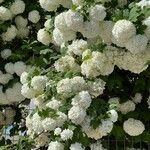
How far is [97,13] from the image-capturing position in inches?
182

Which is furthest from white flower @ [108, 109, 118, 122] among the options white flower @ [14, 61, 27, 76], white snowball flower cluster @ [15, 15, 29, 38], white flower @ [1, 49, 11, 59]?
white snowball flower cluster @ [15, 15, 29, 38]

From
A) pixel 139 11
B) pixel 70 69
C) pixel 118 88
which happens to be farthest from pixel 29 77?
pixel 139 11

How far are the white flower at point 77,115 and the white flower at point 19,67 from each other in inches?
50.8

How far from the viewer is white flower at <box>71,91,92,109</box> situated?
185 inches

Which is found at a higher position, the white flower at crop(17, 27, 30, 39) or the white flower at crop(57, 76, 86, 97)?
the white flower at crop(17, 27, 30, 39)

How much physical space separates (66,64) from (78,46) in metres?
0.20

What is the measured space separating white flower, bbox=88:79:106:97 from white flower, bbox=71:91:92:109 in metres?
0.10

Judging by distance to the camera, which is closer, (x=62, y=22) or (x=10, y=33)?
(x=62, y=22)

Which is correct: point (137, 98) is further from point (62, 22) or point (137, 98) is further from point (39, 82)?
point (62, 22)

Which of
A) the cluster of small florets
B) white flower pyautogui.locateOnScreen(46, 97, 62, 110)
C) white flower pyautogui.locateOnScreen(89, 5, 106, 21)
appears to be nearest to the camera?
white flower pyautogui.locateOnScreen(89, 5, 106, 21)

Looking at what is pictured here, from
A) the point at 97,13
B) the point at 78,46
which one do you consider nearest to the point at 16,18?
the point at 78,46

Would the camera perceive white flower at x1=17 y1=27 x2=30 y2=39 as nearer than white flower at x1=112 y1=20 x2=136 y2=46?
No

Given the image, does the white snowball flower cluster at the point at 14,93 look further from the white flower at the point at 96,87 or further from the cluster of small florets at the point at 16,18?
the white flower at the point at 96,87

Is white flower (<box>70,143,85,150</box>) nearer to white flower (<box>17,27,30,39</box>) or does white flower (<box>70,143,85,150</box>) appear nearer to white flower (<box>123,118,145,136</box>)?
white flower (<box>123,118,145,136</box>)
